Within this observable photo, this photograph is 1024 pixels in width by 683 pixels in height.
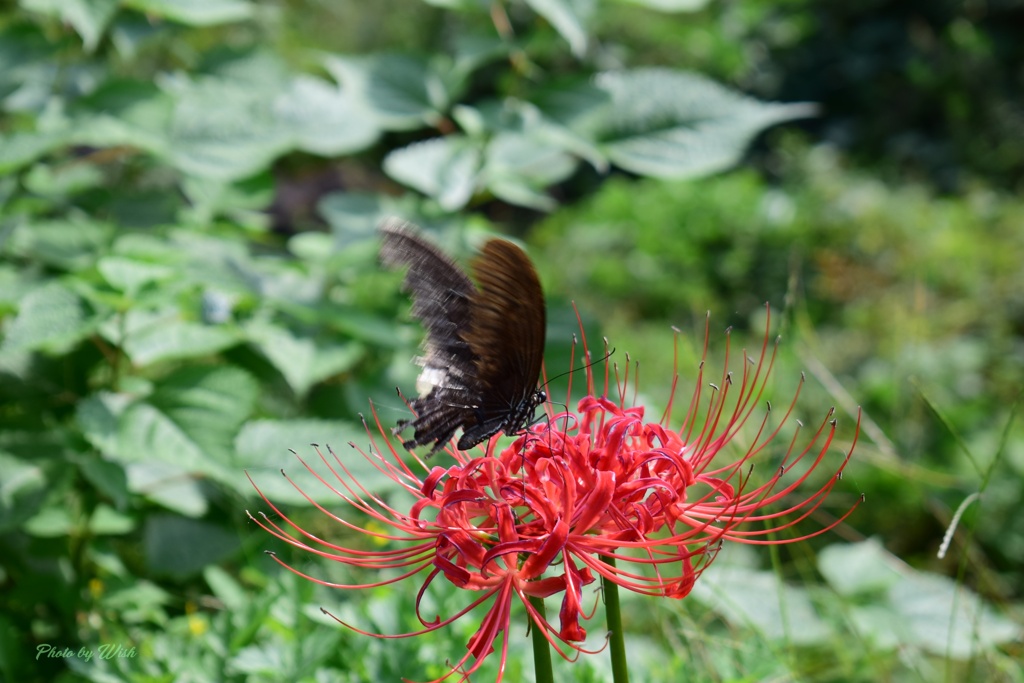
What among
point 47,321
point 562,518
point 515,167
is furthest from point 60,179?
point 562,518

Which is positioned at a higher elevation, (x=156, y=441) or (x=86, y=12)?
(x=86, y=12)

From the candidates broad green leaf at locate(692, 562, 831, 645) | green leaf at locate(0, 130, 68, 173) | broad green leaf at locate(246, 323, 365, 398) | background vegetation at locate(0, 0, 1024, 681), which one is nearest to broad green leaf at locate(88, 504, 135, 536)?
background vegetation at locate(0, 0, 1024, 681)

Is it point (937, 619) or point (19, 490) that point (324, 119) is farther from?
point (937, 619)

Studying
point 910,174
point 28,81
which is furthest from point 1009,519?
point 910,174

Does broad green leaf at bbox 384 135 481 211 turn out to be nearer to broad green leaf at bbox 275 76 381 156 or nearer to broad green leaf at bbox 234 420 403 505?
broad green leaf at bbox 275 76 381 156

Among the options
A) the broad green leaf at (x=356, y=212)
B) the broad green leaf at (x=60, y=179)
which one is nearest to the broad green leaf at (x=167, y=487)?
the broad green leaf at (x=356, y=212)
